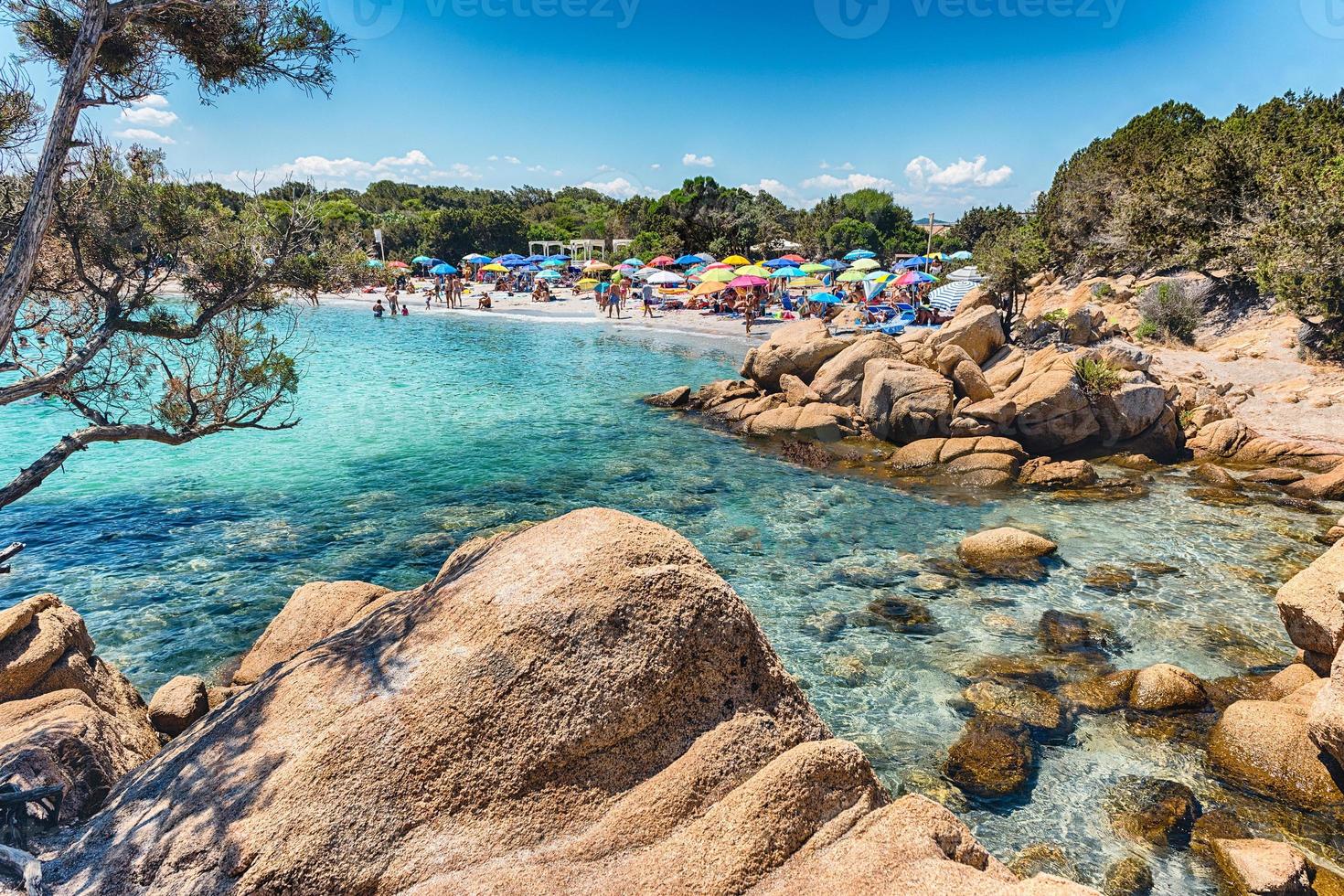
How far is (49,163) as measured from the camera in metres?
6.19

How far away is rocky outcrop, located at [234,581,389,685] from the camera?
8.83 metres

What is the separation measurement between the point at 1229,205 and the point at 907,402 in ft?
60.4

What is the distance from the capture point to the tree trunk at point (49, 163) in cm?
607

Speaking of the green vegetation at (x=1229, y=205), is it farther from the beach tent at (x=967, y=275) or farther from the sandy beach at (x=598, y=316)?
the sandy beach at (x=598, y=316)

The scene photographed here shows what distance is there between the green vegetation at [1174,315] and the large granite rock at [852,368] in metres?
12.0

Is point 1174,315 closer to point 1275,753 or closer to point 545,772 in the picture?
point 1275,753

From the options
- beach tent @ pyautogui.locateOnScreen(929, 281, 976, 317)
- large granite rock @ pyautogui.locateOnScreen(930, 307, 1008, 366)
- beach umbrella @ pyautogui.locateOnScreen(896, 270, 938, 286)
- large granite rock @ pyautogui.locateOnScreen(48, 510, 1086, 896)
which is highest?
beach umbrella @ pyautogui.locateOnScreen(896, 270, 938, 286)

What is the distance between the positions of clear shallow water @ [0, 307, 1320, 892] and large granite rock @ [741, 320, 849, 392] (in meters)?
4.57

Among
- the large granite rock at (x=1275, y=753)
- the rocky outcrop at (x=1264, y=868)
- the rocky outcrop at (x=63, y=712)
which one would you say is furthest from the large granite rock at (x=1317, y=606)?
the rocky outcrop at (x=63, y=712)

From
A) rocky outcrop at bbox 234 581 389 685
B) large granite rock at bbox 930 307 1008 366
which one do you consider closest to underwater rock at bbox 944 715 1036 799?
rocky outcrop at bbox 234 581 389 685

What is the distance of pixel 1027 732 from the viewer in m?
8.66

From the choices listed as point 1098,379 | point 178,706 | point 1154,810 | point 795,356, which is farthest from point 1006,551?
point 795,356

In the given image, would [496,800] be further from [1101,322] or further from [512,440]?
[1101,322]

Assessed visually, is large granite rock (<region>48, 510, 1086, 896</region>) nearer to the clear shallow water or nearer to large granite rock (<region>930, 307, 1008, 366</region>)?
the clear shallow water
